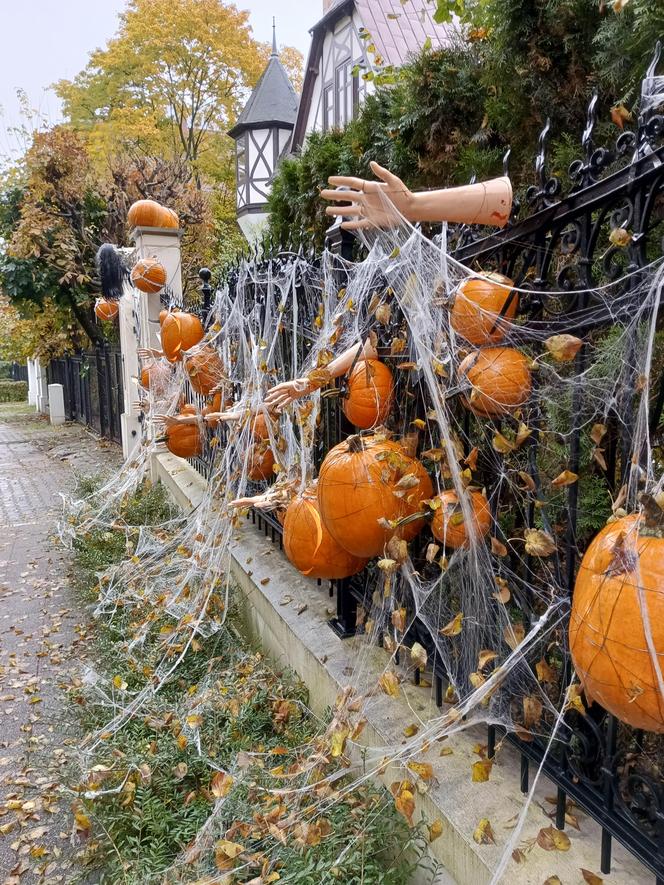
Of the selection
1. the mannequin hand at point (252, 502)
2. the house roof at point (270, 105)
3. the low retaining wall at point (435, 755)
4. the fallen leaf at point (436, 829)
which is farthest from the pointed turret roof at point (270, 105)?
the fallen leaf at point (436, 829)

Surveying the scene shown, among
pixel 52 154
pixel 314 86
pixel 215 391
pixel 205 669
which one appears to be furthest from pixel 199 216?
pixel 205 669

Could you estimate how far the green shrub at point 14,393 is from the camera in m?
33.9

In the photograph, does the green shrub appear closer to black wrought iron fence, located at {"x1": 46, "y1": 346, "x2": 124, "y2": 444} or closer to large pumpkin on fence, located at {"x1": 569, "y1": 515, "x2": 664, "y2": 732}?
black wrought iron fence, located at {"x1": 46, "y1": 346, "x2": 124, "y2": 444}

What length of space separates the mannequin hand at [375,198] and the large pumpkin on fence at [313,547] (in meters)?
1.36

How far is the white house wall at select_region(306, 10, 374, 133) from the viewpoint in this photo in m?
16.0

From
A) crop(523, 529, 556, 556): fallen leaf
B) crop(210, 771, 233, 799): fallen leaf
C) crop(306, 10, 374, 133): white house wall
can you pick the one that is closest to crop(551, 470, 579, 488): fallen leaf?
crop(523, 529, 556, 556): fallen leaf

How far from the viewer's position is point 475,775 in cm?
201

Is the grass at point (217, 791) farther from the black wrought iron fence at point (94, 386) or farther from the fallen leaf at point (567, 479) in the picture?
the black wrought iron fence at point (94, 386)

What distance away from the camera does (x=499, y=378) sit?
6.33ft

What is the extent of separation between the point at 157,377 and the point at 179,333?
4.52 ft

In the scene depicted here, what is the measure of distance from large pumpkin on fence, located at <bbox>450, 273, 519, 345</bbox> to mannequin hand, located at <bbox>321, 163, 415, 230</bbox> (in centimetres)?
33

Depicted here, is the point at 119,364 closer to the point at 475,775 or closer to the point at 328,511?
the point at 328,511

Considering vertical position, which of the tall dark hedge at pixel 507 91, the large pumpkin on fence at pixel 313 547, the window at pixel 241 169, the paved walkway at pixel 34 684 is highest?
the window at pixel 241 169

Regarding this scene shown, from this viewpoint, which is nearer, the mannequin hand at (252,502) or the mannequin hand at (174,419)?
the mannequin hand at (252,502)
